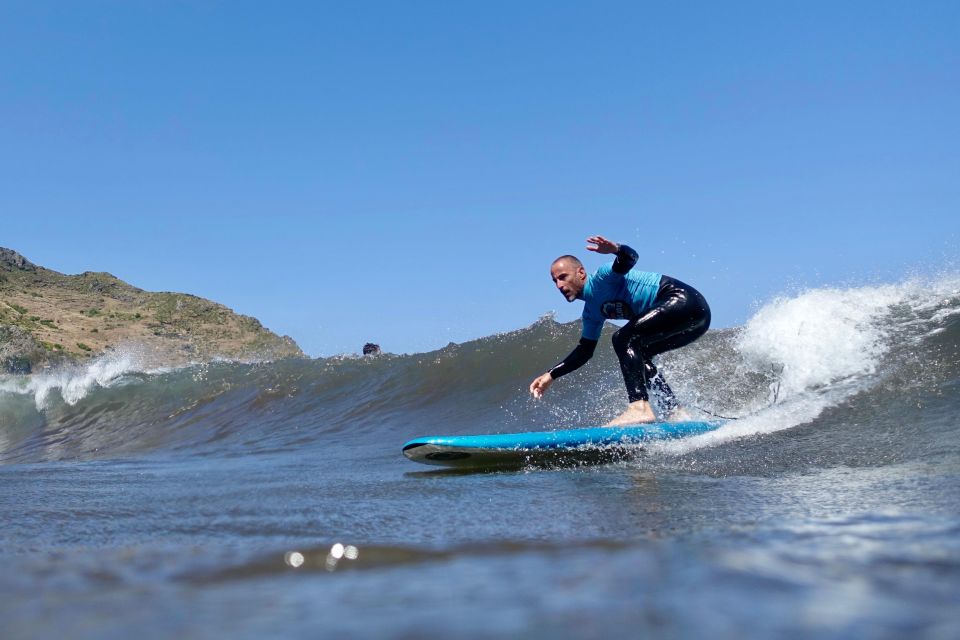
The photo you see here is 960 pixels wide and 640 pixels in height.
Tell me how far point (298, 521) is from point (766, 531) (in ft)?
5.89

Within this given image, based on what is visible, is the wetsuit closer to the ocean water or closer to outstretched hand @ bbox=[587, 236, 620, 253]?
outstretched hand @ bbox=[587, 236, 620, 253]

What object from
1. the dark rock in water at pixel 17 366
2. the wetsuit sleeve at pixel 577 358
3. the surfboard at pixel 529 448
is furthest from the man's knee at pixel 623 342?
the dark rock in water at pixel 17 366

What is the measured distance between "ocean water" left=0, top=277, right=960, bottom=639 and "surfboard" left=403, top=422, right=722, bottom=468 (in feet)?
0.71

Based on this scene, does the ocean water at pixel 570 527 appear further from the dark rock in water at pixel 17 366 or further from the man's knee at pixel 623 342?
the dark rock in water at pixel 17 366

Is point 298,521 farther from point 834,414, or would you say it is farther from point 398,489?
point 834,414

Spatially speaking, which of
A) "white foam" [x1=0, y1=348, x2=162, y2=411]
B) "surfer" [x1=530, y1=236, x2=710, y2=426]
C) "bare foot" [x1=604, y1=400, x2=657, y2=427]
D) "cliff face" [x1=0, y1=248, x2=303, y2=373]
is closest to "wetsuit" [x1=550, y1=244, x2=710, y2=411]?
"surfer" [x1=530, y1=236, x2=710, y2=426]

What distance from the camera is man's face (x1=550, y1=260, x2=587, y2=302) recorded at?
20.3 feet

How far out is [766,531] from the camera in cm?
234

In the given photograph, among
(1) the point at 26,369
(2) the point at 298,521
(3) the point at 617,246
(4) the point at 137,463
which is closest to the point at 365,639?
(2) the point at 298,521

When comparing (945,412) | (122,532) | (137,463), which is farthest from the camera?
(137,463)

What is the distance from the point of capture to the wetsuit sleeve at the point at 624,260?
5898 mm

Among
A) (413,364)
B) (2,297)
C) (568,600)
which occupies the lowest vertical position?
(568,600)

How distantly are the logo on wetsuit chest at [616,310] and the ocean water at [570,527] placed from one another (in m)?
1.24

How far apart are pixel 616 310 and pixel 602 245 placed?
79 cm
